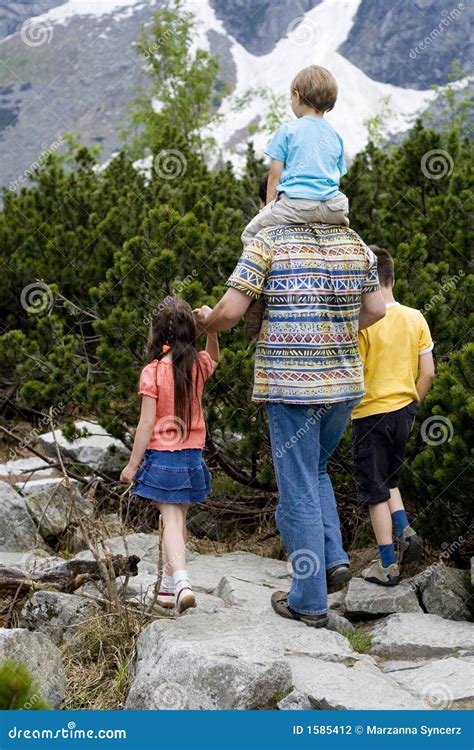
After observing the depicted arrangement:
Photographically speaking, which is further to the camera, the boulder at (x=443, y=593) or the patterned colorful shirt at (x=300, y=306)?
the boulder at (x=443, y=593)

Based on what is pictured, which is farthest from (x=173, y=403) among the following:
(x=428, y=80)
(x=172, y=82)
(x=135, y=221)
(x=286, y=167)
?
(x=428, y=80)

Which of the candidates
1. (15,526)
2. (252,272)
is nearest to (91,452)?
(15,526)

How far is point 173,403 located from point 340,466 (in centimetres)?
184

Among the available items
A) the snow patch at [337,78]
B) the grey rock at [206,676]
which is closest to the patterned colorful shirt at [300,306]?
the grey rock at [206,676]

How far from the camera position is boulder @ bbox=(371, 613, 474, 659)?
4.14 m

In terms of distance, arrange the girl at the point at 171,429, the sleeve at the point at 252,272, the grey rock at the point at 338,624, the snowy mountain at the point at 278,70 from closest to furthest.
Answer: the sleeve at the point at 252,272 → the grey rock at the point at 338,624 → the girl at the point at 171,429 → the snowy mountain at the point at 278,70

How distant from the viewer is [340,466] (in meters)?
6.04

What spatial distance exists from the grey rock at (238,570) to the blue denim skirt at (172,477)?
2.50 ft

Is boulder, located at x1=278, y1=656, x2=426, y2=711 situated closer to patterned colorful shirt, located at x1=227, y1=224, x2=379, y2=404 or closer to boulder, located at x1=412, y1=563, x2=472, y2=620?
patterned colorful shirt, located at x1=227, y1=224, x2=379, y2=404

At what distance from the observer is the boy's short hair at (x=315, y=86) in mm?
3916

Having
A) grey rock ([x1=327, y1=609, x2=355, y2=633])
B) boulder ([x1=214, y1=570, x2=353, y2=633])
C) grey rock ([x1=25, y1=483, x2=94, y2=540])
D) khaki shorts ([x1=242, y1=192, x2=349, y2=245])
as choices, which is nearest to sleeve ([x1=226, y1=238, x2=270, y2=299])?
khaki shorts ([x1=242, y1=192, x2=349, y2=245])

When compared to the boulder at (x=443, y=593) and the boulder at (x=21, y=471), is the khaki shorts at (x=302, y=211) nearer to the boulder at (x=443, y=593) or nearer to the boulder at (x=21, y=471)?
the boulder at (x=443, y=593)

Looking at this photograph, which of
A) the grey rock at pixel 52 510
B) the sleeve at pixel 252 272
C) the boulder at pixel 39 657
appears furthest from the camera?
the grey rock at pixel 52 510

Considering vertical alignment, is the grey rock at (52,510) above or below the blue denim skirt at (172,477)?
below
